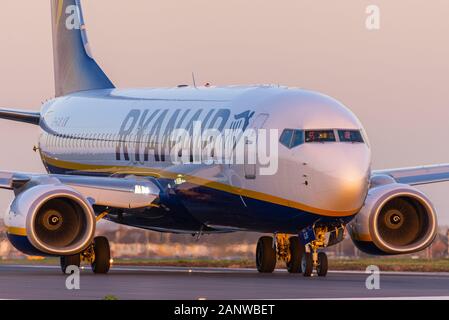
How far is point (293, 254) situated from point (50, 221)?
5970 mm

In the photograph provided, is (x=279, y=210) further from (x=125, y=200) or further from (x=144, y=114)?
(x=144, y=114)

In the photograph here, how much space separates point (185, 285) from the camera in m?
30.7

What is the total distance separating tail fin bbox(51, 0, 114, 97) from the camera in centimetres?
5062

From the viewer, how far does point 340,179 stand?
31703mm

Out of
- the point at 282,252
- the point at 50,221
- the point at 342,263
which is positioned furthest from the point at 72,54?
the point at 50,221

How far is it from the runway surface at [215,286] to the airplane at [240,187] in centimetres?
83

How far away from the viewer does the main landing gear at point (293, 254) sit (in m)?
33.5

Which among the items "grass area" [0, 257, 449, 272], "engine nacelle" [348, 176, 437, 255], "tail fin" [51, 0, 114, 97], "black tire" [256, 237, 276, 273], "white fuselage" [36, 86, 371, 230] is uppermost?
"tail fin" [51, 0, 114, 97]

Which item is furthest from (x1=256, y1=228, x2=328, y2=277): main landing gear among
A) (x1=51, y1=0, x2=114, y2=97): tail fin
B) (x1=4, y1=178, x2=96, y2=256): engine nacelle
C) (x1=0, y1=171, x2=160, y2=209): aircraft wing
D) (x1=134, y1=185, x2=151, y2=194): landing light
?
(x1=51, y1=0, x2=114, y2=97): tail fin

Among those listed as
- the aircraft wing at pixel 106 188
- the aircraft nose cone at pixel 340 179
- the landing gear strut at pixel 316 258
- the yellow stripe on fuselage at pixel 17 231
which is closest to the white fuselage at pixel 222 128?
the aircraft nose cone at pixel 340 179

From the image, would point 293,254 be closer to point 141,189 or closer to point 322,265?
point 322,265

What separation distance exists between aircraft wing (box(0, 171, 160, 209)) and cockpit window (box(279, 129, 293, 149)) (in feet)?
18.4

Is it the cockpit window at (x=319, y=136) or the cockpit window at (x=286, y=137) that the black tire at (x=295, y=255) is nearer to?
the cockpit window at (x=286, y=137)

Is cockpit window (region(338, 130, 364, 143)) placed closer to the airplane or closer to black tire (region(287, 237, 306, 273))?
the airplane
